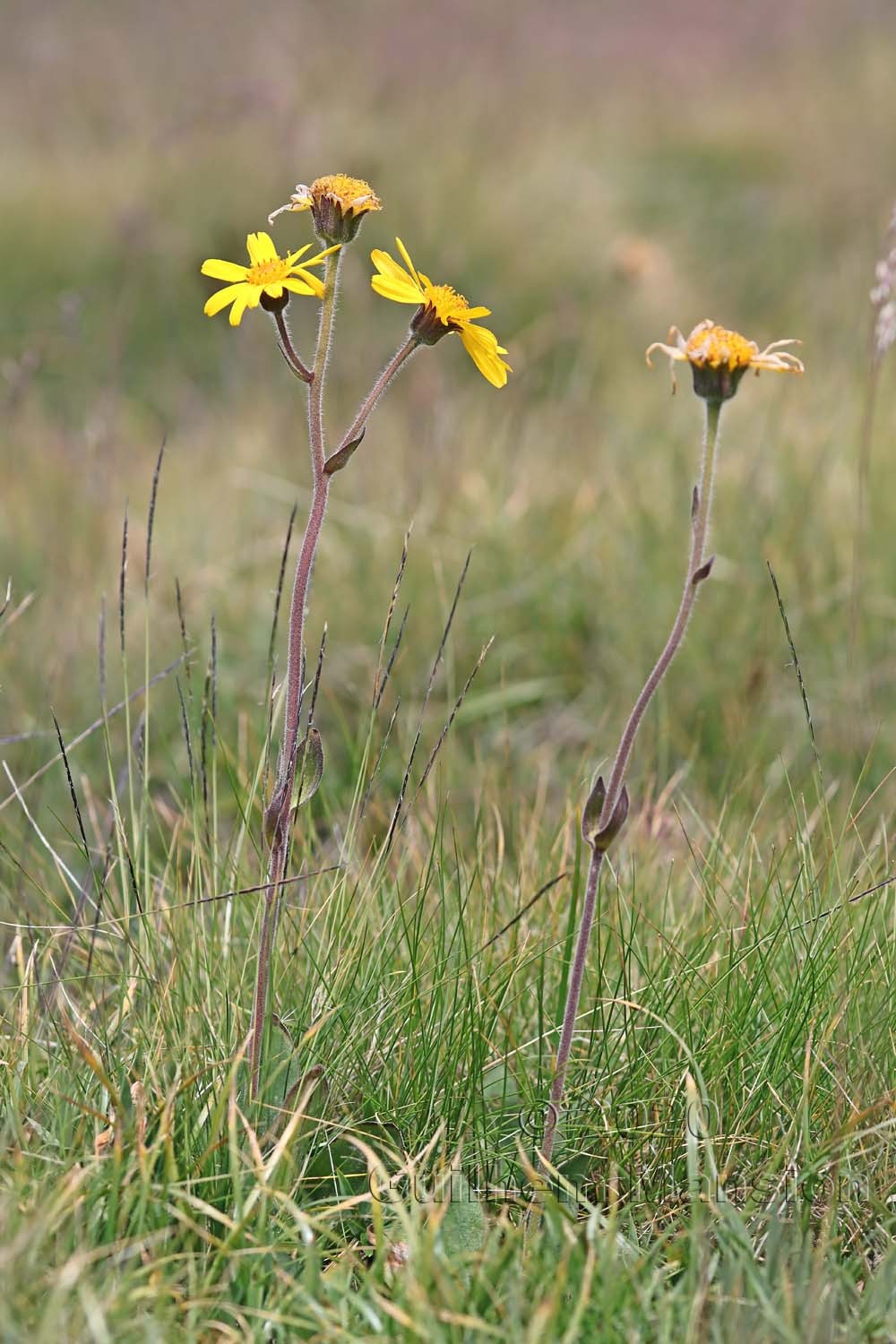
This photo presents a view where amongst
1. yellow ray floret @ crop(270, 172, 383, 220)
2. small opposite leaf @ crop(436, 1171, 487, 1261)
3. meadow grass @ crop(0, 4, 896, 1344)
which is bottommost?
small opposite leaf @ crop(436, 1171, 487, 1261)

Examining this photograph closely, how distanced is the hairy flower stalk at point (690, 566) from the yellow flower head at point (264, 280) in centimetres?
33

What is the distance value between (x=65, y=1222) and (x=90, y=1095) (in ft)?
0.61

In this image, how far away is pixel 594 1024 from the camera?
1.43m

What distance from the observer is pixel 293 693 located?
1.22m

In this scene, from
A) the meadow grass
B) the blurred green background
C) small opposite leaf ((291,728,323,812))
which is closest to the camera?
the meadow grass

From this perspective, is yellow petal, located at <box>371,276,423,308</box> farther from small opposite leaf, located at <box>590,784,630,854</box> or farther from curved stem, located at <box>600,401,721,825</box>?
small opposite leaf, located at <box>590,784,630,854</box>

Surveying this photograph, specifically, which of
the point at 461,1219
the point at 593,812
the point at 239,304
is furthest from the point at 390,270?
the point at 461,1219

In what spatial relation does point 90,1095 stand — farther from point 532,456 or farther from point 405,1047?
point 532,456

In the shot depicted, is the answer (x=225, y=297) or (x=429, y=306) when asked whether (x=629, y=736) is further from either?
(x=225, y=297)

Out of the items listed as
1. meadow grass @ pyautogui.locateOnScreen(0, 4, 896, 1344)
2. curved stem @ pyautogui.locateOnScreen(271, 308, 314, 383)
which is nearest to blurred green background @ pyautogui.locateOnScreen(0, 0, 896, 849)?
meadow grass @ pyautogui.locateOnScreen(0, 4, 896, 1344)

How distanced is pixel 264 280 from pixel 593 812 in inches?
22.6

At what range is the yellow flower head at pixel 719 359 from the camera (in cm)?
117

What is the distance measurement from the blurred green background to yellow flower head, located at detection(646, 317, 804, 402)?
437 millimetres

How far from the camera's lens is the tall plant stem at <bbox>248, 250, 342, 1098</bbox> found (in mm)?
1205
